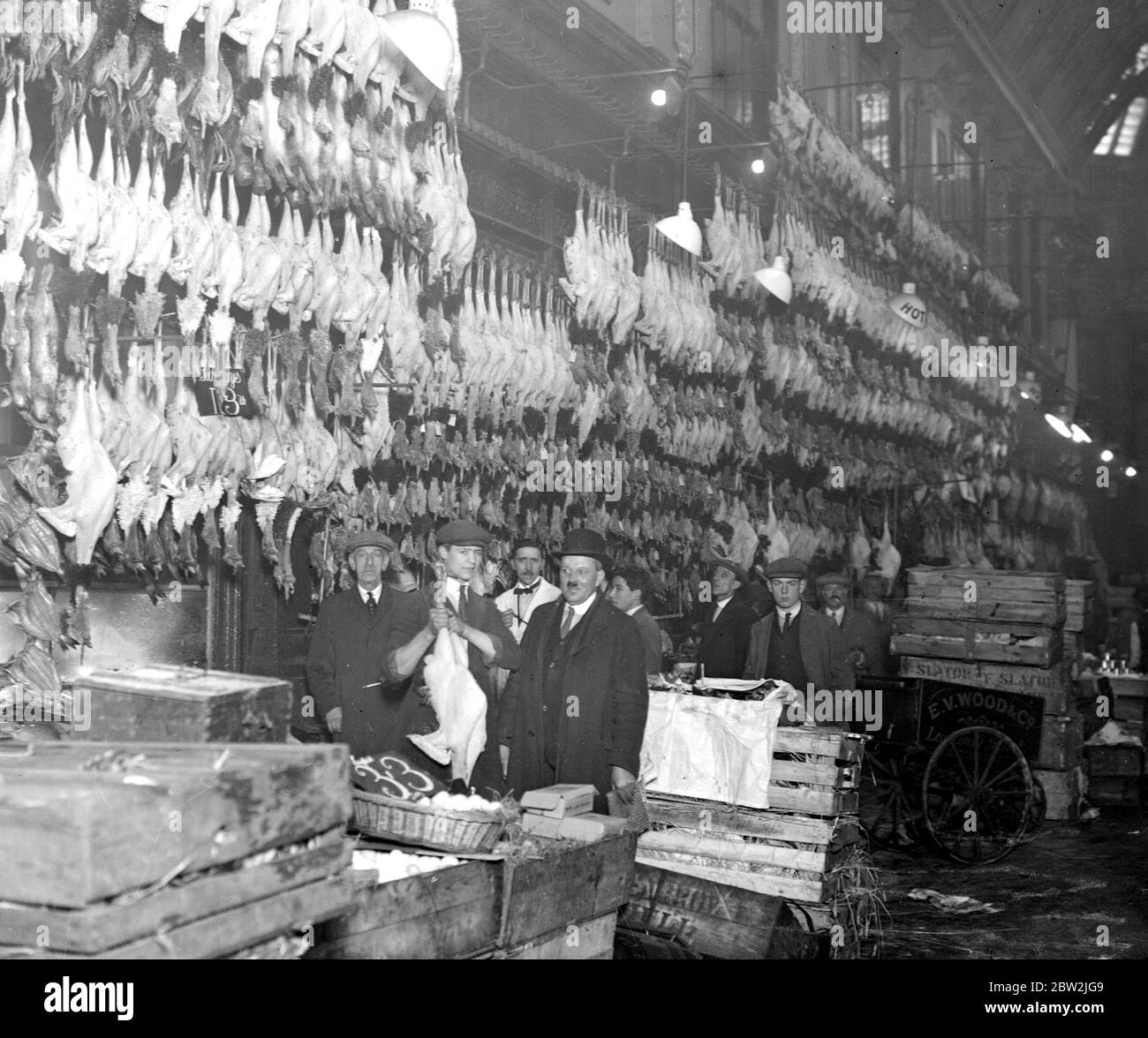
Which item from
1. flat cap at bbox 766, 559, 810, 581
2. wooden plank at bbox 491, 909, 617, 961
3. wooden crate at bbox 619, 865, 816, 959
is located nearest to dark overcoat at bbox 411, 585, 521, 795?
wooden crate at bbox 619, 865, 816, 959

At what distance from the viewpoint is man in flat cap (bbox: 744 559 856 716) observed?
23.6ft

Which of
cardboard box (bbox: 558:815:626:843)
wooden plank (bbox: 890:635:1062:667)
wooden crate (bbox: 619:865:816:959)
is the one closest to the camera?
cardboard box (bbox: 558:815:626:843)

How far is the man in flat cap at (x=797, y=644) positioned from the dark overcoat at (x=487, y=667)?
1.94 m

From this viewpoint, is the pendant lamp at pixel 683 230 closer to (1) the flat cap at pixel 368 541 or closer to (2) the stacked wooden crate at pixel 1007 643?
(1) the flat cap at pixel 368 541

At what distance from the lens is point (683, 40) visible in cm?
948

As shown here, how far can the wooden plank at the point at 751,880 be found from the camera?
208 inches

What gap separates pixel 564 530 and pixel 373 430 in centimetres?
281

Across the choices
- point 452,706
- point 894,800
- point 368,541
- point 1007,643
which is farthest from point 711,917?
point 1007,643

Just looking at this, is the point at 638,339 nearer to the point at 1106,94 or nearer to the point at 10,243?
the point at 10,243

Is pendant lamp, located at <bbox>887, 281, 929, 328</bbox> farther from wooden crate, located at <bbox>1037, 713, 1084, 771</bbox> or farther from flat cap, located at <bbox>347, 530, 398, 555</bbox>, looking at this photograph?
flat cap, located at <bbox>347, 530, 398, 555</bbox>

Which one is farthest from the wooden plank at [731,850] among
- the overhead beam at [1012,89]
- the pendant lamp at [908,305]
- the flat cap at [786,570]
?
the overhead beam at [1012,89]

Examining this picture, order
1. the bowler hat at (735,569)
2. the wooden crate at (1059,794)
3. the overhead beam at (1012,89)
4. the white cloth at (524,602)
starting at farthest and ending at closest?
1. the overhead beam at (1012,89)
2. the wooden crate at (1059,794)
3. the bowler hat at (735,569)
4. the white cloth at (524,602)

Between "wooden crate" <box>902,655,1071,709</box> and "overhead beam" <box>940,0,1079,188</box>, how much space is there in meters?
7.42

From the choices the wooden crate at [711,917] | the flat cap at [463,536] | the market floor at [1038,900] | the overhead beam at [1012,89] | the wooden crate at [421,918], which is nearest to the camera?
the wooden crate at [421,918]
